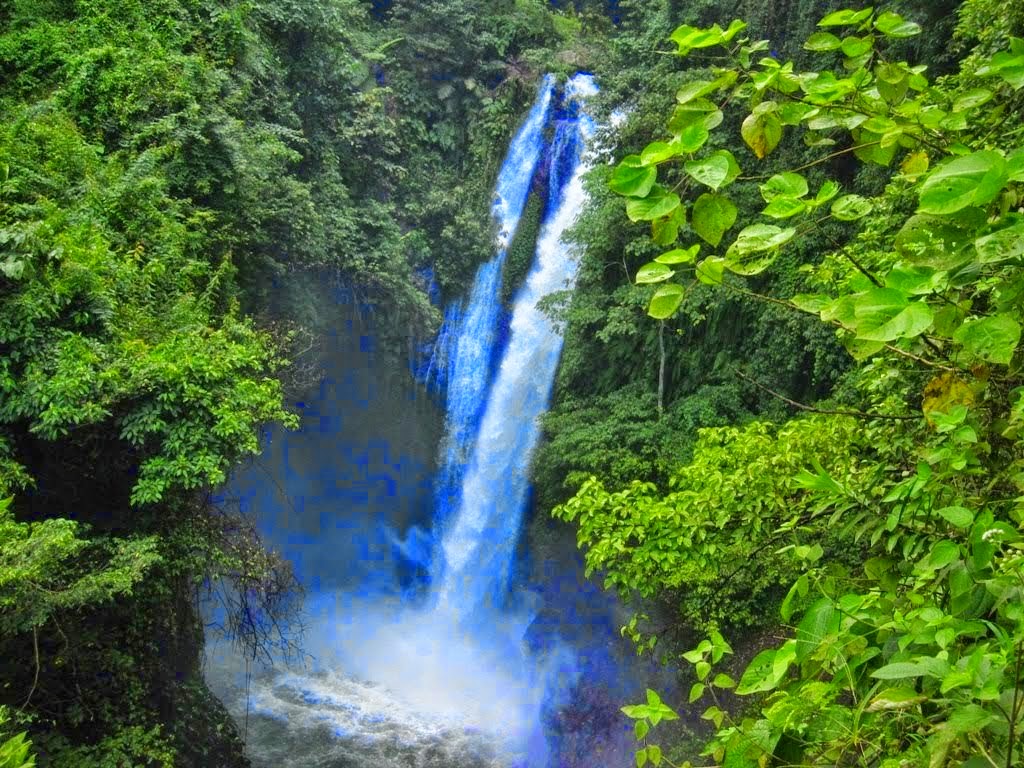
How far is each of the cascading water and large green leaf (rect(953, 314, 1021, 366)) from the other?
10.3 meters

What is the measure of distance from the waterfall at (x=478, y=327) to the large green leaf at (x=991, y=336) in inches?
505

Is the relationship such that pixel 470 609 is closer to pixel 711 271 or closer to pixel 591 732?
pixel 591 732

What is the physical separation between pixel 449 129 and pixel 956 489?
51.6 feet

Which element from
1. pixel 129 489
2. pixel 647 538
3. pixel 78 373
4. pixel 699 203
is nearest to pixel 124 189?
pixel 78 373

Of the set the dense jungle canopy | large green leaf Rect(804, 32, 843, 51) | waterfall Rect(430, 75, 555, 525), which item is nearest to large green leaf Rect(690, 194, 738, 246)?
the dense jungle canopy

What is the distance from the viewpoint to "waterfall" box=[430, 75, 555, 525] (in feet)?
45.3

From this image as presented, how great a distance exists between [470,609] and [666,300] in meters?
12.7

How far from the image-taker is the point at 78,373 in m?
5.23

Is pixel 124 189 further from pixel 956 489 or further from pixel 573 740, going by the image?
pixel 573 740

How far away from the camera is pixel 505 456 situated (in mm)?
13188

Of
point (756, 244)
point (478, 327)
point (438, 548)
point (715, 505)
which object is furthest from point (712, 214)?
point (478, 327)

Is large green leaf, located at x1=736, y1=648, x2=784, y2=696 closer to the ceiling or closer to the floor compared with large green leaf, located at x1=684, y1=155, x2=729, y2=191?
closer to the floor

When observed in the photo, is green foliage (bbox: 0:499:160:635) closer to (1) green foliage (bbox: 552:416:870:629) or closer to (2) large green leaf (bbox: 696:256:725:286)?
(1) green foliage (bbox: 552:416:870:629)

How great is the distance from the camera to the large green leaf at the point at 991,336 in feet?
3.43
